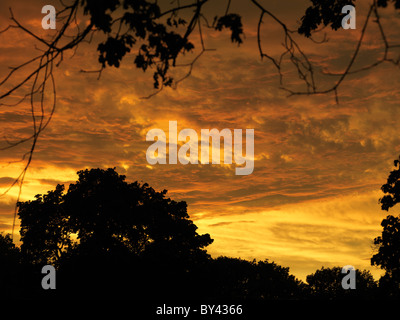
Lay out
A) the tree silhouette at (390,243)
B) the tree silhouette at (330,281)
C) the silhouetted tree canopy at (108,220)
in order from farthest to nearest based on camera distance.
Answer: the tree silhouette at (330,281)
the silhouetted tree canopy at (108,220)
the tree silhouette at (390,243)

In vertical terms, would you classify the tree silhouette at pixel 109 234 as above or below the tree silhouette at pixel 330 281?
above

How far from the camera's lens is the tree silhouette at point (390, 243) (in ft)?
109

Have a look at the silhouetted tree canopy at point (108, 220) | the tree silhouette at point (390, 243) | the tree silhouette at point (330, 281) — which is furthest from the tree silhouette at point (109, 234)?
the tree silhouette at point (330, 281)

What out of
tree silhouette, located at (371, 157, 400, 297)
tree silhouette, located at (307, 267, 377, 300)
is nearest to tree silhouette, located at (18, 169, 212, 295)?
tree silhouette, located at (371, 157, 400, 297)

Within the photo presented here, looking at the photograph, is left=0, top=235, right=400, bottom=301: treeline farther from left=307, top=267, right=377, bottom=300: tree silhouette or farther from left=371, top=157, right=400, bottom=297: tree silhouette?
left=307, top=267, right=377, bottom=300: tree silhouette

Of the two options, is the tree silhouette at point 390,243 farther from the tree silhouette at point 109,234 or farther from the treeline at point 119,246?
the tree silhouette at point 109,234

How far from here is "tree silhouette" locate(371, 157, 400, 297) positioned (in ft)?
109

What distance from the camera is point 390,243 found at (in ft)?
110

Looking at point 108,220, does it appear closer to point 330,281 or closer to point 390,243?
point 390,243

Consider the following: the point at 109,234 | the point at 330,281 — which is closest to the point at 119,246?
the point at 109,234

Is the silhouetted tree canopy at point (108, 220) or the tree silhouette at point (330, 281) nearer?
the silhouetted tree canopy at point (108, 220)
